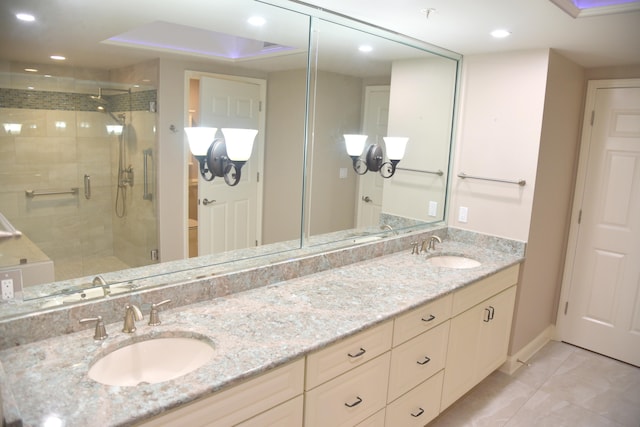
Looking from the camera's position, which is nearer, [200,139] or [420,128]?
[200,139]

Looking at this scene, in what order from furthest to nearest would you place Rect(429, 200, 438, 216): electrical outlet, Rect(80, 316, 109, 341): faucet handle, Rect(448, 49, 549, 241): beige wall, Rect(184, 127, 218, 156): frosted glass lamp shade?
Rect(429, 200, 438, 216): electrical outlet, Rect(448, 49, 549, 241): beige wall, Rect(184, 127, 218, 156): frosted glass lamp shade, Rect(80, 316, 109, 341): faucet handle

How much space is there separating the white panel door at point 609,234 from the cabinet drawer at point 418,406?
1879 mm

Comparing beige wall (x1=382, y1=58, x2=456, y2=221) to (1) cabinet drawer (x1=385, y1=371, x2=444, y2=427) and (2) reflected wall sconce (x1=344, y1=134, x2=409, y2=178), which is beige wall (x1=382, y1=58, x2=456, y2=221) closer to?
(2) reflected wall sconce (x1=344, y1=134, x2=409, y2=178)

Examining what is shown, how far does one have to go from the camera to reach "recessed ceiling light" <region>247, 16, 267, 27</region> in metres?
2.06

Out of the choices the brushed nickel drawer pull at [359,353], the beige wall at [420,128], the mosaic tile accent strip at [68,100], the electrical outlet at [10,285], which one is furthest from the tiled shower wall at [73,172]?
the beige wall at [420,128]

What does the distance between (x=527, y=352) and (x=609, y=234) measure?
1109 millimetres

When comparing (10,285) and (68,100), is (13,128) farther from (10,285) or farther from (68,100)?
(10,285)

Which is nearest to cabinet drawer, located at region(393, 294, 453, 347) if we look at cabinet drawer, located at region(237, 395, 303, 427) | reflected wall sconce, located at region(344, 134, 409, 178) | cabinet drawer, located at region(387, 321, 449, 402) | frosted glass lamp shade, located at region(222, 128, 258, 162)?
cabinet drawer, located at region(387, 321, 449, 402)

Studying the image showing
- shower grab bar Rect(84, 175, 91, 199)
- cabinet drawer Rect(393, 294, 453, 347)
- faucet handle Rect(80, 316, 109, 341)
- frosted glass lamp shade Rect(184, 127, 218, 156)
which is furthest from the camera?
cabinet drawer Rect(393, 294, 453, 347)

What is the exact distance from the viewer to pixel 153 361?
1.59m

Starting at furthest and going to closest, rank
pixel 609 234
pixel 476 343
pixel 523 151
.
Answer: pixel 609 234, pixel 523 151, pixel 476 343

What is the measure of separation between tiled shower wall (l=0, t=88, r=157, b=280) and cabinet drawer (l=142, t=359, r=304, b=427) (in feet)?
2.47

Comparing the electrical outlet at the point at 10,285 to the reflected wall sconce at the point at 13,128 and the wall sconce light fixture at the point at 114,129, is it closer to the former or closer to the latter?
the reflected wall sconce at the point at 13,128

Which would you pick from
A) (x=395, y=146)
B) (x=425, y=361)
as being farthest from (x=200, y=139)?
(x=425, y=361)
